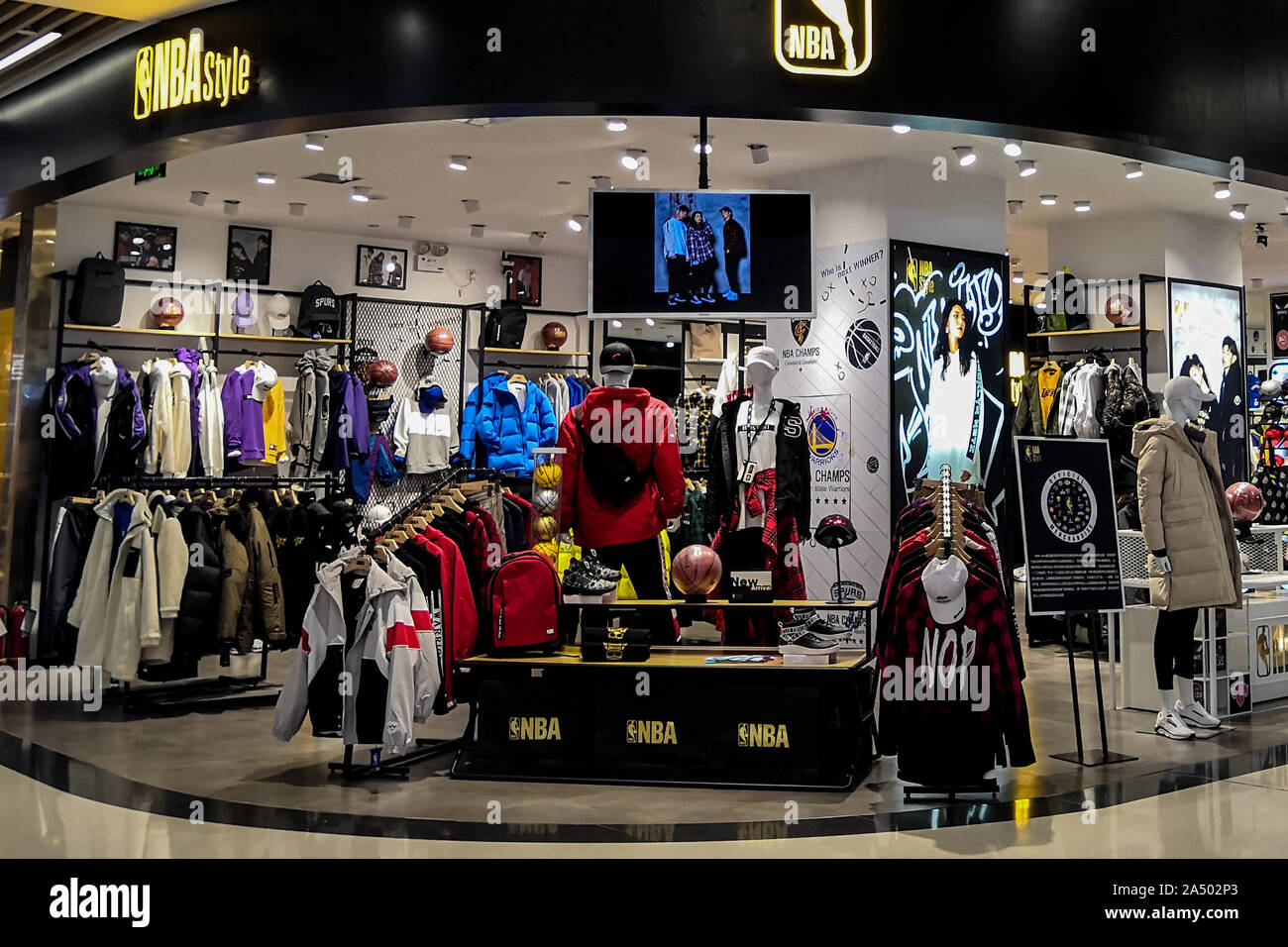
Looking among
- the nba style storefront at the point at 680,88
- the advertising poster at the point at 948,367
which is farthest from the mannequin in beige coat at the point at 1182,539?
the advertising poster at the point at 948,367

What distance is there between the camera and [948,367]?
29.1 ft

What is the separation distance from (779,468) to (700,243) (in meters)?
1.54

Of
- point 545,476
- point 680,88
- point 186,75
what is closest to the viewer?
point 680,88

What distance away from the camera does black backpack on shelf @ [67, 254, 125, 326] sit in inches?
369

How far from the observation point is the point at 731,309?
18.2 feet

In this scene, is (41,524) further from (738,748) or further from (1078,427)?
(1078,427)

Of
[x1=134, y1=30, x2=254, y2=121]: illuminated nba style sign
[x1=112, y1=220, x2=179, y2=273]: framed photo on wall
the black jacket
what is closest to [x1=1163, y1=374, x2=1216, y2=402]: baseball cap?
the black jacket

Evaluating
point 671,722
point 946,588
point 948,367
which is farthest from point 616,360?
point 948,367

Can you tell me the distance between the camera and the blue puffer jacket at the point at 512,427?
10523 millimetres

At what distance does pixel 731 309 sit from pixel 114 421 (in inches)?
206

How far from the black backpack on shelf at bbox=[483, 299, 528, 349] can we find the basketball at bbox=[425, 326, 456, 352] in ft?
1.16

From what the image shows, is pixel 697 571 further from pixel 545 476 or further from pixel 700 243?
pixel 545 476

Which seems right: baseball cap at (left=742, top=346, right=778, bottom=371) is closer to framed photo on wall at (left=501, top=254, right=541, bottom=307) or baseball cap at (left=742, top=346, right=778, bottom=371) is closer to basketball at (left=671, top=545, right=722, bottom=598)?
basketball at (left=671, top=545, right=722, bottom=598)
